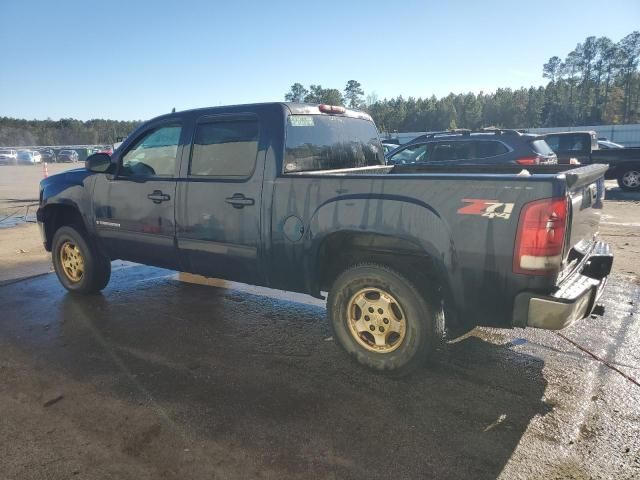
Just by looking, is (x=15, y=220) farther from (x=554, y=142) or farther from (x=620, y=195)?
(x=620, y=195)

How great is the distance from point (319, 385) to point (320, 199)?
1322mm

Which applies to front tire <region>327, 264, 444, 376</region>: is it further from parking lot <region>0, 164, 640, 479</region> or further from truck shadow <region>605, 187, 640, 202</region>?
truck shadow <region>605, 187, 640, 202</region>

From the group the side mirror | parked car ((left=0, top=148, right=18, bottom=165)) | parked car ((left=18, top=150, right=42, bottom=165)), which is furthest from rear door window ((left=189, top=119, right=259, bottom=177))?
parked car ((left=0, top=148, right=18, bottom=165))

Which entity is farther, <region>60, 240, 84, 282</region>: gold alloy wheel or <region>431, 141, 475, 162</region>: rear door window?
<region>431, 141, 475, 162</region>: rear door window

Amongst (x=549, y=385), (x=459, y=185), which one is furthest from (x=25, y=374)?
(x=549, y=385)

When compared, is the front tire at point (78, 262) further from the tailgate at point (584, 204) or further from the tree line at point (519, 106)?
the tree line at point (519, 106)

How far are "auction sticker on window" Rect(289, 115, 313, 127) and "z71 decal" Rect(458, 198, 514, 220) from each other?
1659mm

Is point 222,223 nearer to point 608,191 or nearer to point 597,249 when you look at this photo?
point 597,249

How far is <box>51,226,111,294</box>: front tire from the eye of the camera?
16.9ft

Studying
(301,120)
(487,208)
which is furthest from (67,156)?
(487,208)

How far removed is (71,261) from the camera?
538 cm

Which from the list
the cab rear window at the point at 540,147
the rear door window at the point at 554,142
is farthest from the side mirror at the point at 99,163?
the rear door window at the point at 554,142

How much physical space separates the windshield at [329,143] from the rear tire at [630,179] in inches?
500

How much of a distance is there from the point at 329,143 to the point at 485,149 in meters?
6.26
